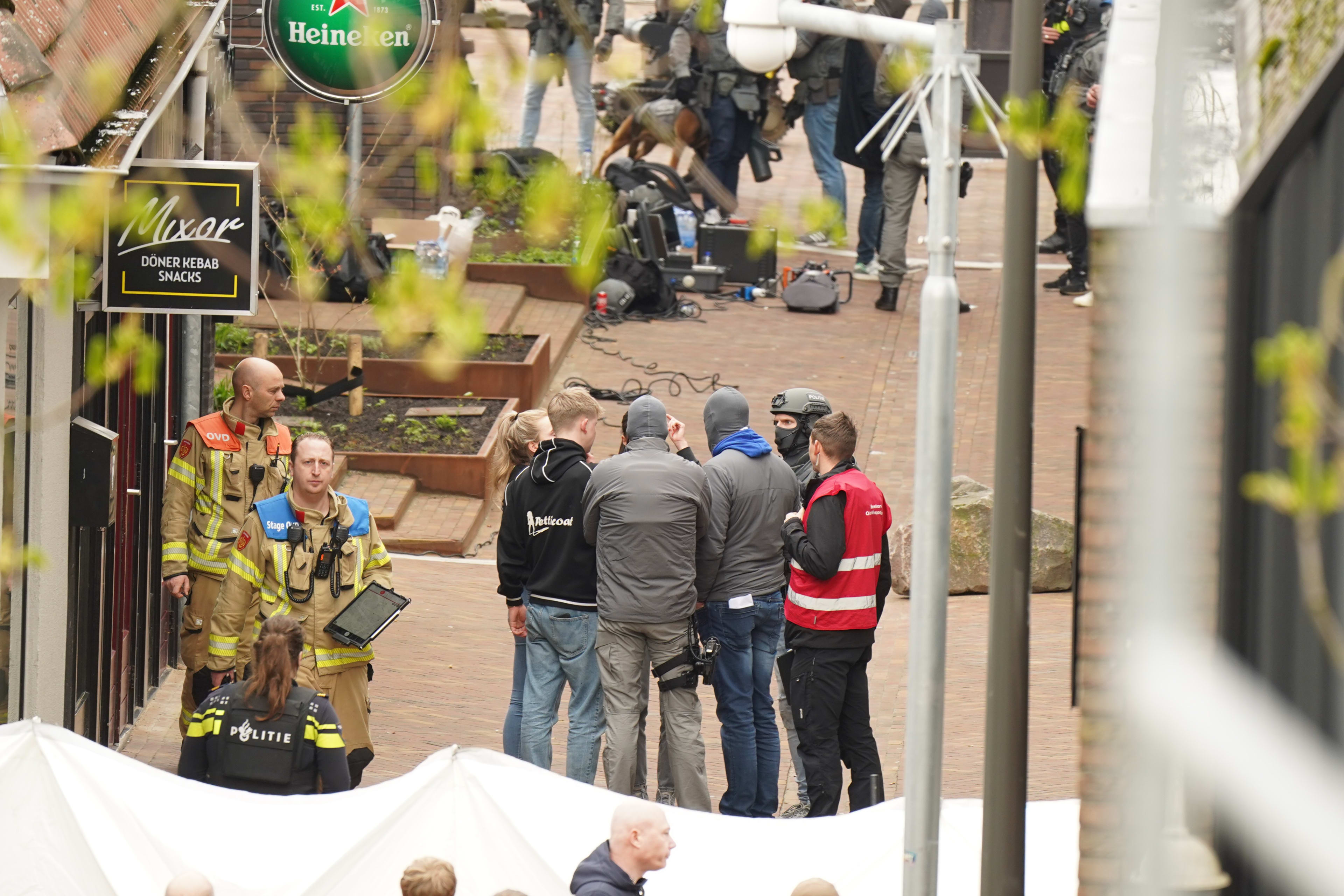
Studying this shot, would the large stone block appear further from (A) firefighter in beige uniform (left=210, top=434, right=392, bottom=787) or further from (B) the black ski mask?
(A) firefighter in beige uniform (left=210, top=434, right=392, bottom=787)

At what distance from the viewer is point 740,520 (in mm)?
7863

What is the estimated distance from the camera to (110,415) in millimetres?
8820

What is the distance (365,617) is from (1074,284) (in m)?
12.4

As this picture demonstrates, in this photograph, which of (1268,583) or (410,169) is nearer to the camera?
(1268,583)

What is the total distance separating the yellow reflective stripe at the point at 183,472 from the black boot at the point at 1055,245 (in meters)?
13.0

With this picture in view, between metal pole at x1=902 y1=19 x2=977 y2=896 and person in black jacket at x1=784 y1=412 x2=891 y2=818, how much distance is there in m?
2.43

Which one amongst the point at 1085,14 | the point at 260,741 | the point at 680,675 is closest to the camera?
the point at 260,741

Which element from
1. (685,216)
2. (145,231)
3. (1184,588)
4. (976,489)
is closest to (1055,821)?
(145,231)

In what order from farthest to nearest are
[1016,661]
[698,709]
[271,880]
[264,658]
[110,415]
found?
[110,415] → [698,709] → [264,658] → [271,880] → [1016,661]

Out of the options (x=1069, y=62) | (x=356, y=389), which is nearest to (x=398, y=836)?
(x=356, y=389)

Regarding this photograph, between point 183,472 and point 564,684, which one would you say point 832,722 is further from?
point 183,472

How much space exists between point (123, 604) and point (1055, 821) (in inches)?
206

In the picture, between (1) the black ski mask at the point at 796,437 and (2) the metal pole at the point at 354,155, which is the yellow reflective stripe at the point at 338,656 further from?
(2) the metal pole at the point at 354,155

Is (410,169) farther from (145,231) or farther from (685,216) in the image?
(145,231)
